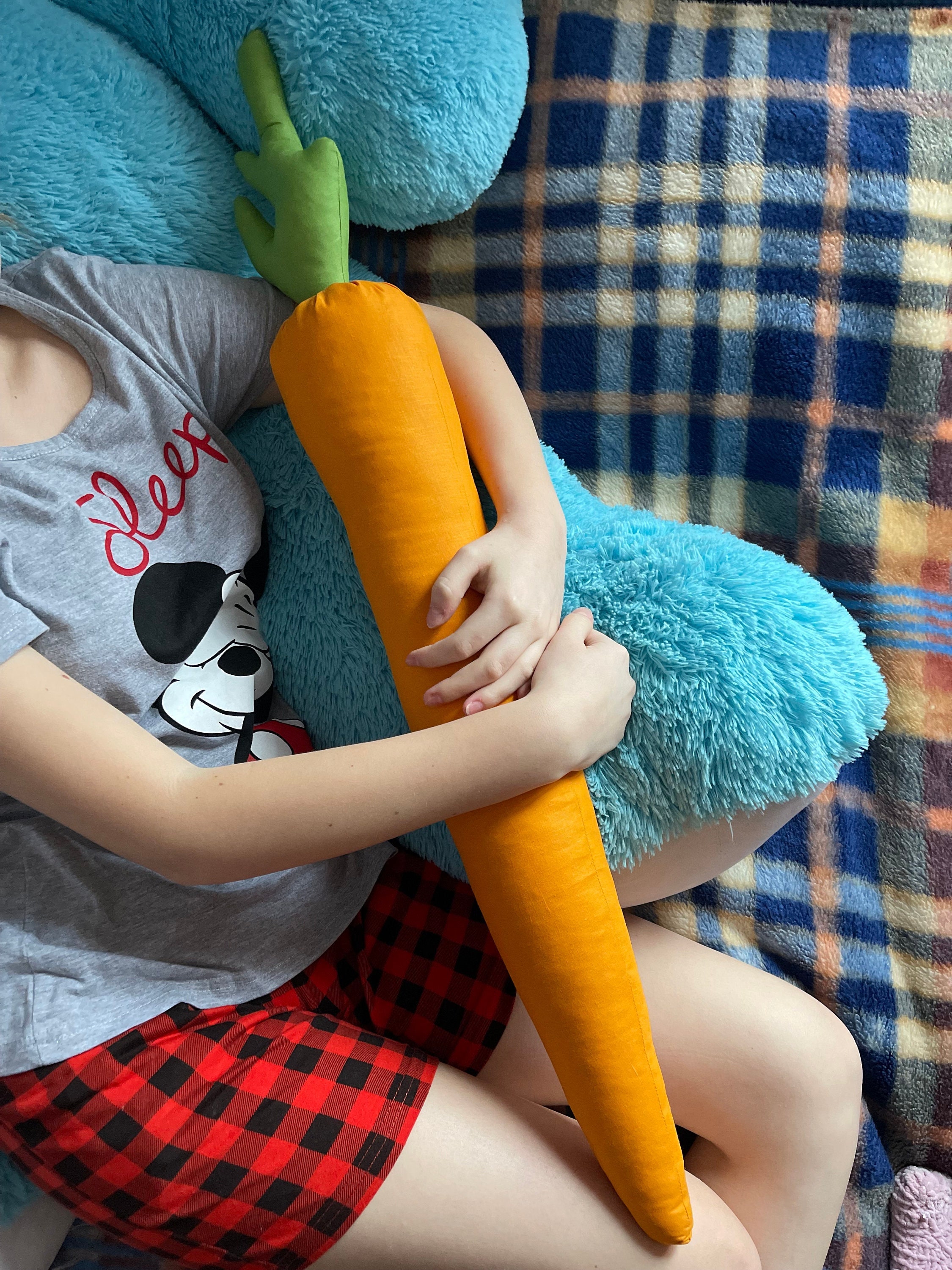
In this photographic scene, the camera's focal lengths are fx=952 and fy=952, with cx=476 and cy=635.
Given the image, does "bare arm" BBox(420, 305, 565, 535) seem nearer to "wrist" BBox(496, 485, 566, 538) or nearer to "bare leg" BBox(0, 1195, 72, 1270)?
"wrist" BBox(496, 485, 566, 538)

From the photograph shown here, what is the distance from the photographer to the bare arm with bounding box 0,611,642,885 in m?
0.62

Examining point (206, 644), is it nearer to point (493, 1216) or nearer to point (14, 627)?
point (14, 627)

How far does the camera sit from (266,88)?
75 cm

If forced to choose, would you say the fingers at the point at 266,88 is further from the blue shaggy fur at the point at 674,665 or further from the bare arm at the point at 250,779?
the bare arm at the point at 250,779

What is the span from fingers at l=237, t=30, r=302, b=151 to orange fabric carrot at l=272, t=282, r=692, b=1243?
0.15m

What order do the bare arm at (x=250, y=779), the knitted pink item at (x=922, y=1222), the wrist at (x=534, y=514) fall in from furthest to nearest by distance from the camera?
1. the knitted pink item at (x=922, y=1222)
2. the wrist at (x=534, y=514)
3. the bare arm at (x=250, y=779)

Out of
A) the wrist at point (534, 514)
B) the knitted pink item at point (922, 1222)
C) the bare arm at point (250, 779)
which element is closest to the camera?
the bare arm at point (250, 779)

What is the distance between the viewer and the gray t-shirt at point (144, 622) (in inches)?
27.1

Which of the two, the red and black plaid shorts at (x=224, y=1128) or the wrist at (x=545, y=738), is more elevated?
the wrist at (x=545, y=738)

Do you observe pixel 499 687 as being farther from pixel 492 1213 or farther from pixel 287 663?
pixel 492 1213

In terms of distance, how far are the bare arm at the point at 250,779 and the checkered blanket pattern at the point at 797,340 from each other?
1.18 feet

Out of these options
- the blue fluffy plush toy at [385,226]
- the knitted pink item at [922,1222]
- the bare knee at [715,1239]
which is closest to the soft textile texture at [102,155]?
the blue fluffy plush toy at [385,226]

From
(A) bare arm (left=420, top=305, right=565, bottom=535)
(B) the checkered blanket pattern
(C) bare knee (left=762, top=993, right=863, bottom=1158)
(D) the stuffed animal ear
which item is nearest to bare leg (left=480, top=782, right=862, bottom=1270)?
(C) bare knee (left=762, top=993, right=863, bottom=1158)

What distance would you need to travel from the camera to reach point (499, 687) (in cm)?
67
